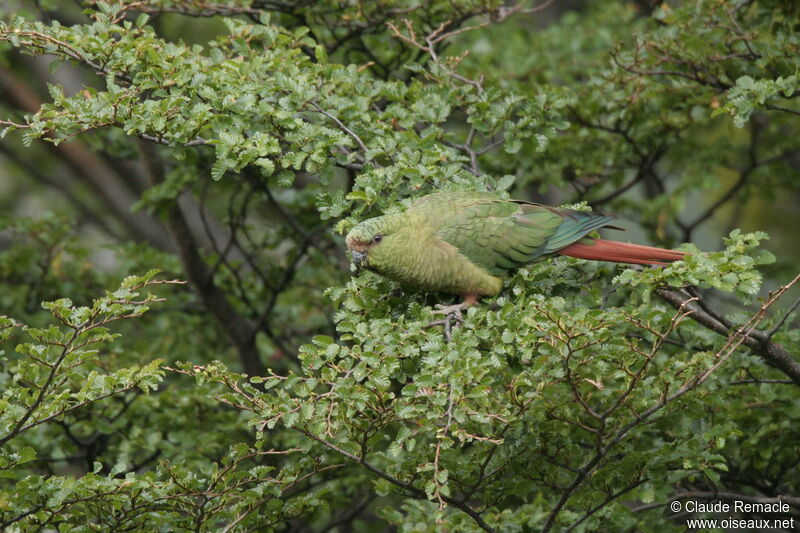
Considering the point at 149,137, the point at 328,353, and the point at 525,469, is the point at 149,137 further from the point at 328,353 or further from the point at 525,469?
the point at 525,469

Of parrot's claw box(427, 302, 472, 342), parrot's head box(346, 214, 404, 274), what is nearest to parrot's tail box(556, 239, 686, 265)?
parrot's claw box(427, 302, 472, 342)

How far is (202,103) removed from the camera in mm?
4289

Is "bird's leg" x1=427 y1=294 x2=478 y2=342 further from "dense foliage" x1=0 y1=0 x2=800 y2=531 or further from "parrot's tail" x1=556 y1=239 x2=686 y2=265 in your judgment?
"parrot's tail" x1=556 y1=239 x2=686 y2=265

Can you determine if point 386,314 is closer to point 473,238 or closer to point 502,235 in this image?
point 473,238

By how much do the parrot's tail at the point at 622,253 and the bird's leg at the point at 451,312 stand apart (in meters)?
0.52

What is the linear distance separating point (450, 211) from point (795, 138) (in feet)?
13.0

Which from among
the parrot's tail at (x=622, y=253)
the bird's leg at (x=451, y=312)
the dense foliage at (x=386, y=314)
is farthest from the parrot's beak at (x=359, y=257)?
the parrot's tail at (x=622, y=253)

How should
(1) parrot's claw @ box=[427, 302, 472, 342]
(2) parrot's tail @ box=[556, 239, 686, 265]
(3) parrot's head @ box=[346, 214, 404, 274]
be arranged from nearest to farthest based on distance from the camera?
1. (1) parrot's claw @ box=[427, 302, 472, 342]
2. (3) parrot's head @ box=[346, 214, 404, 274]
3. (2) parrot's tail @ box=[556, 239, 686, 265]

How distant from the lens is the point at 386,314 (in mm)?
4148

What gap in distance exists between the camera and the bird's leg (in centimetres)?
389

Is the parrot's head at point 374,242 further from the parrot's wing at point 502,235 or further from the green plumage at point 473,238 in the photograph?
the parrot's wing at point 502,235

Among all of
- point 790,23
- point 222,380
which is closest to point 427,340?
point 222,380

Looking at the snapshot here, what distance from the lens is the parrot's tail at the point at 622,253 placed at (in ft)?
13.9

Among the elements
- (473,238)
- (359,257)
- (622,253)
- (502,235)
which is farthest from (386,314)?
(622,253)
